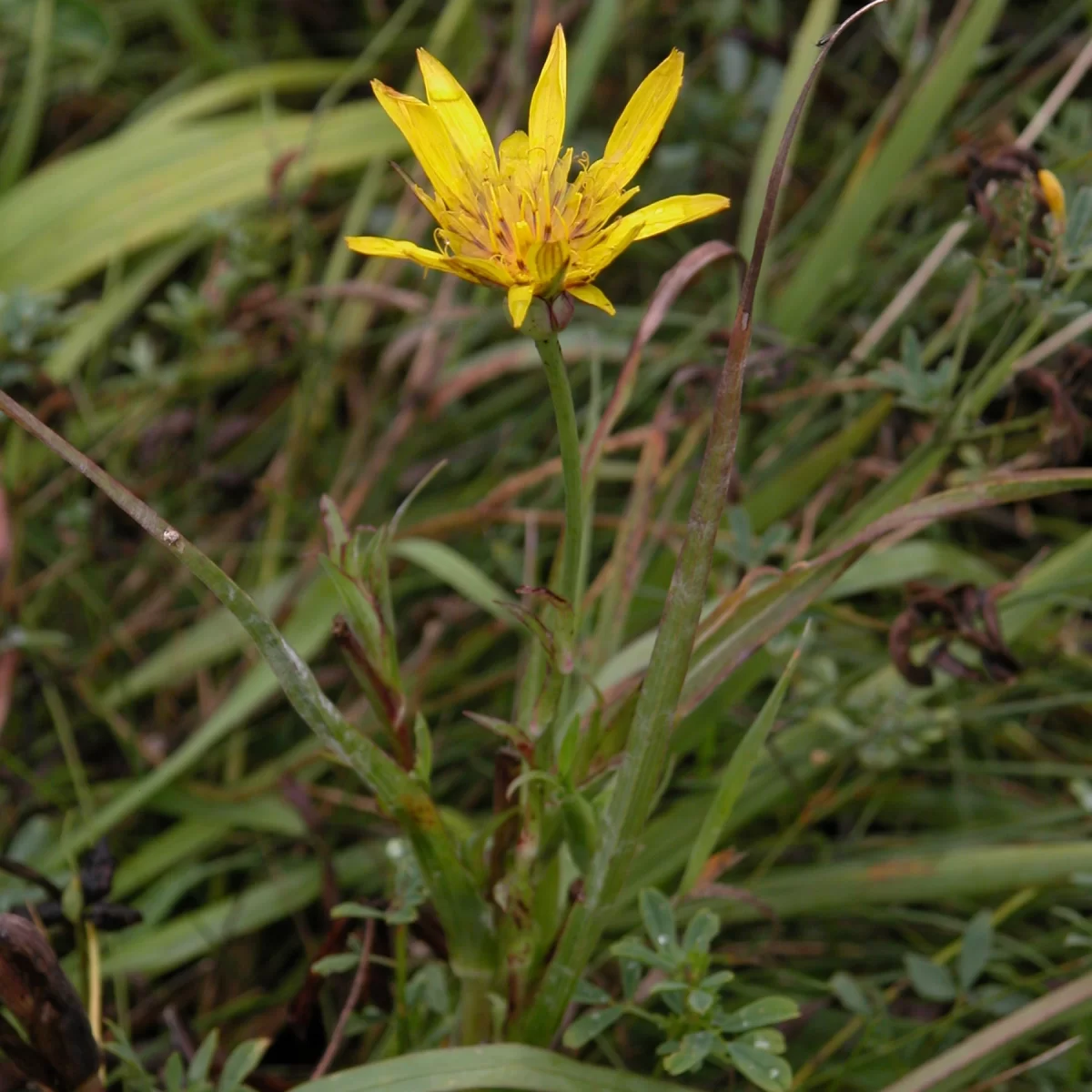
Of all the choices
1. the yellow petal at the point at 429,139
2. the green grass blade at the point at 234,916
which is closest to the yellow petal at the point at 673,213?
the yellow petal at the point at 429,139

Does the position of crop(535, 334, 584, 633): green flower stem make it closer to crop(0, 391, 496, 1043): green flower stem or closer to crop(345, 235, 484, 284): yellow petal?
crop(345, 235, 484, 284): yellow petal

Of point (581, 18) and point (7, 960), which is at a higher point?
point (581, 18)

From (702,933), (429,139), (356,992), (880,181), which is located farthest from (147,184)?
(702,933)

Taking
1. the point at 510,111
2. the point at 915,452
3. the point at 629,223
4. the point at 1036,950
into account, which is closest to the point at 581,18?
the point at 510,111

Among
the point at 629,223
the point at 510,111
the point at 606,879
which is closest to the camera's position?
the point at 629,223

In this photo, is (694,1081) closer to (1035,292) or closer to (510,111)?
(1035,292)

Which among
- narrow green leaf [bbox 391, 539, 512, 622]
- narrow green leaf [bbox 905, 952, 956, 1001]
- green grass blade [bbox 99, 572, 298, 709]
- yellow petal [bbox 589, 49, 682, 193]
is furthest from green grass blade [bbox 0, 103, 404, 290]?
narrow green leaf [bbox 905, 952, 956, 1001]

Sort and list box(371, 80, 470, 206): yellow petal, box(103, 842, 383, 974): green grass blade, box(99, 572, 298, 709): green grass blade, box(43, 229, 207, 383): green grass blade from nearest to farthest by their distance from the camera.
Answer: box(371, 80, 470, 206): yellow petal < box(103, 842, 383, 974): green grass blade < box(99, 572, 298, 709): green grass blade < box(43, 229, 207, 383): green grass blade
